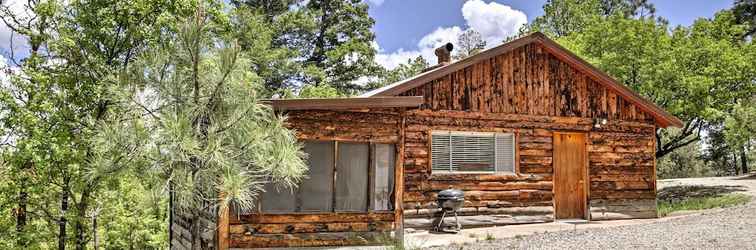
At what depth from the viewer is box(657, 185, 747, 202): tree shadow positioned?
1708 centimetres

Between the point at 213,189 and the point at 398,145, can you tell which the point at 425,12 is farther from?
the point at 213,189

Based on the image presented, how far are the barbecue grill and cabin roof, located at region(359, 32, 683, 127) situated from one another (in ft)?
6.63

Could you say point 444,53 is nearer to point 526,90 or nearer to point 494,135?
point 526,90

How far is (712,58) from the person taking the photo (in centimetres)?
1598

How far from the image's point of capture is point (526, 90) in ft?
36.8

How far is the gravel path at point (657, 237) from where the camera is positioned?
7.48m

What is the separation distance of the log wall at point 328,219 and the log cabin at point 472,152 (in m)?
0.02

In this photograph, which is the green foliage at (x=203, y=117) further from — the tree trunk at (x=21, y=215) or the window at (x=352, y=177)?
the tree trunk at (x=21, y=215)

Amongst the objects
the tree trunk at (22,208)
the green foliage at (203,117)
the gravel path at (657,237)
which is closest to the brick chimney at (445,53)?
the gravel path at (657,237)

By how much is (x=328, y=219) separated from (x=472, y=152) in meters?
3.55

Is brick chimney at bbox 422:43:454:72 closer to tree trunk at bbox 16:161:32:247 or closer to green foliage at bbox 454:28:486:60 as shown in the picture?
tree trunk at bbox 16:161:32:247

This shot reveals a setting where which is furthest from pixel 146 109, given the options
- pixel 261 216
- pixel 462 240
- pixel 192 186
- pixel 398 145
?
pixel 462 240

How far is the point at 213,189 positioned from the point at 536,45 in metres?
7.96

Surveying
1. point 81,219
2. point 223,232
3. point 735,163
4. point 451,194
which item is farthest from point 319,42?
point 735,163
